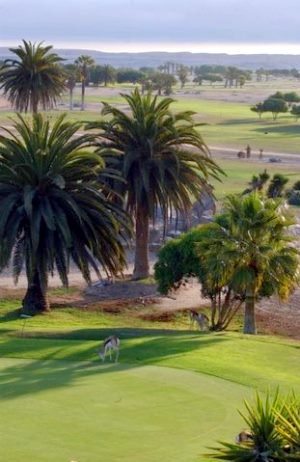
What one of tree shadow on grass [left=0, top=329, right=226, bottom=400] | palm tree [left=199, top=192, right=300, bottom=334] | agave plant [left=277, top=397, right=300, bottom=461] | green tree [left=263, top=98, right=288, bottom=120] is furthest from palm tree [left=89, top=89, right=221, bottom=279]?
green tree [left=263, top=98, right=288, bottom=120]

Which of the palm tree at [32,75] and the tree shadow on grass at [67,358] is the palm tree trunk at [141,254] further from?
the palm tree at [32,75]

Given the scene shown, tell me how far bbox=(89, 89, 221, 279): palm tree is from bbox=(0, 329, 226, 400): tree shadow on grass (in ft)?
40.4

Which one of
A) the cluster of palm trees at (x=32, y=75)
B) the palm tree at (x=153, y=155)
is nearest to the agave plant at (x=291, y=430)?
the palm tree at (x=153, y=155)

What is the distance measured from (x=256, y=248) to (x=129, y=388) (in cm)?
896

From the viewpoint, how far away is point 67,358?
24562mm

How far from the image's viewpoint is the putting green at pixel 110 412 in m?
16.9

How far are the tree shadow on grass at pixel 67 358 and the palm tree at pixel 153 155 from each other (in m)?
12.3

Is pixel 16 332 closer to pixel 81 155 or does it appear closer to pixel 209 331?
pixel 209 331

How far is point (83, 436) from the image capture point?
17625 mm

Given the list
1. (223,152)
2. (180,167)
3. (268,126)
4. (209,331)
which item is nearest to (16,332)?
(209,331)

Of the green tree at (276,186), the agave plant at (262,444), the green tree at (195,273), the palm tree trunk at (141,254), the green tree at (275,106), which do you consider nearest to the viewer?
the agave plant at (262,444)

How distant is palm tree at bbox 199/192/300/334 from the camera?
95.9ft

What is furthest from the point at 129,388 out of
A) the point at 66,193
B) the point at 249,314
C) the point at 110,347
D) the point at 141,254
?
the point at 141,254

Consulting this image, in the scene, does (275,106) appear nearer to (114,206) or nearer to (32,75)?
(32,75)
